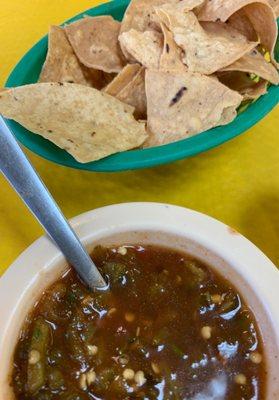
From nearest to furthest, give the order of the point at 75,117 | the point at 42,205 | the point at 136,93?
1. the point at 42,205
2. the point at 75,117
3. the point at 136,93

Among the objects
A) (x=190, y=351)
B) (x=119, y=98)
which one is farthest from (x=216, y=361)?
(x=119, y=98)

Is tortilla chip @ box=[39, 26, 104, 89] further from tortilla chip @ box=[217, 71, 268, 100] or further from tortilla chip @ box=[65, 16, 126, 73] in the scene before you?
tortilla chip @ box=[217, 71, 268, 100]

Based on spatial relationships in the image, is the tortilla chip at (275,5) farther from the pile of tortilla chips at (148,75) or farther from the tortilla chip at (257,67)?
the tortilla chip at (257,67)

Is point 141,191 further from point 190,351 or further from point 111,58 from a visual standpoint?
point 190,351

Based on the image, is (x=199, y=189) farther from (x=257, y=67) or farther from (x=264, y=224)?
(x=257, y=67)

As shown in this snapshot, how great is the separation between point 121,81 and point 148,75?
0.30ft

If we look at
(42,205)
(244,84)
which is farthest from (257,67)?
(42,205)

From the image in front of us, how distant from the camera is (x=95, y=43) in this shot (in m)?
1.46

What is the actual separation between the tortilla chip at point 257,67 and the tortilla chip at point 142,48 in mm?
179

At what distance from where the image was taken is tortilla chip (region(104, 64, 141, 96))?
1361mm

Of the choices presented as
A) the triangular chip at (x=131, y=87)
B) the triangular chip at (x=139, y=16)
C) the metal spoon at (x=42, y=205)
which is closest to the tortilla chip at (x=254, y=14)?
the triangular chip at (x=139, y=16)

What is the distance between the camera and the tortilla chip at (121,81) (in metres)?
1.36

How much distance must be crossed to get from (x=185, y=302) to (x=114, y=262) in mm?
165

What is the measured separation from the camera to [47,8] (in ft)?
5.88
